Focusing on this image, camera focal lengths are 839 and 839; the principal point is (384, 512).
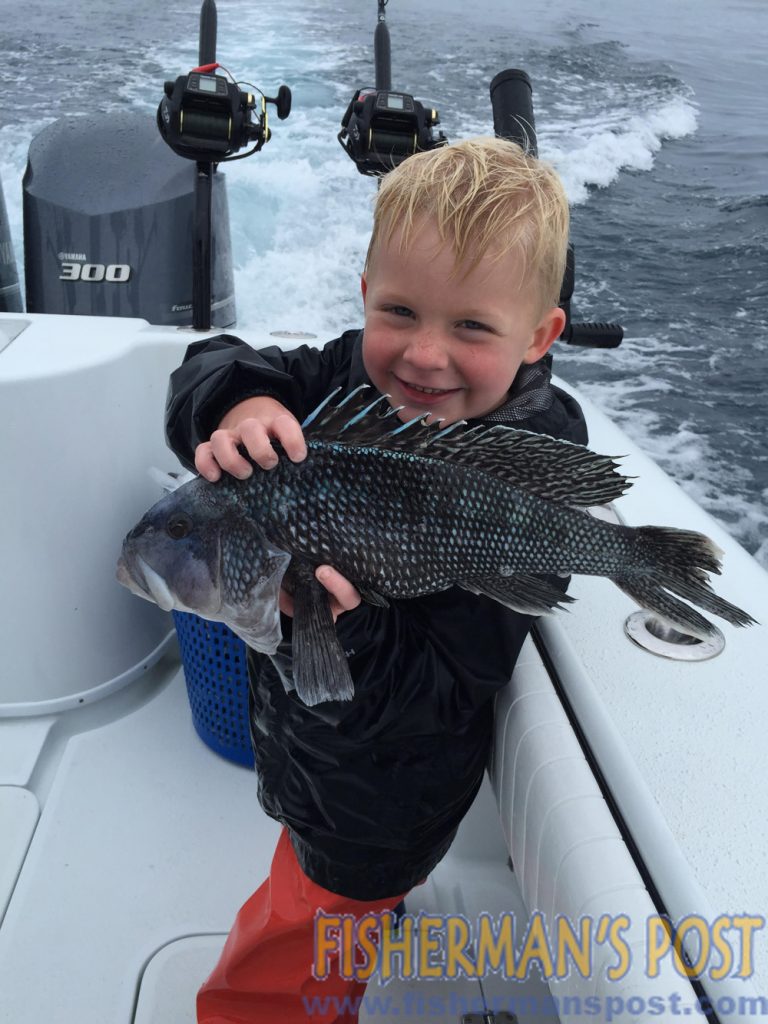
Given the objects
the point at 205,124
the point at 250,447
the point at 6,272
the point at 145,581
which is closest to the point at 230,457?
the point at 250,447

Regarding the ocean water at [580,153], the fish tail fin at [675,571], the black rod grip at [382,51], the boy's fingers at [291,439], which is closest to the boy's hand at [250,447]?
the boy's fingers at [291,439]

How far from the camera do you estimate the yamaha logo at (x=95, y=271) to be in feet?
→ 10.5

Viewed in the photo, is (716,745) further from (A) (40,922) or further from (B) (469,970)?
(A) (40,922)

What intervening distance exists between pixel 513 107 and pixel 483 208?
4.15 ft

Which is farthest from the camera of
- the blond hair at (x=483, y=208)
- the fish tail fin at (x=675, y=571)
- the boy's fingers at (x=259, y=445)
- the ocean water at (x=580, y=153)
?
the ocean water at (x=580, y=153)

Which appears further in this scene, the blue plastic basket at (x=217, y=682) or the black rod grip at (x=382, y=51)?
the black rod grip at (x=382, y=51)

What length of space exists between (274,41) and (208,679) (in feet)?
30.7

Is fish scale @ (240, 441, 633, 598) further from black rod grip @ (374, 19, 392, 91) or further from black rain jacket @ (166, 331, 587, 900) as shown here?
black rod grip @ (374, 19, 392, 91)

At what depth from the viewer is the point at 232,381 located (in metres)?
1.48

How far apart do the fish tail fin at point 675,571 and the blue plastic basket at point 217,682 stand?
1.14 metres

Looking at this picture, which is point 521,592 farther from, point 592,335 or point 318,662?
point 592,335

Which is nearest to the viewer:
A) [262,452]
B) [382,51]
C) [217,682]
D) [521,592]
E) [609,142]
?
[262,452]

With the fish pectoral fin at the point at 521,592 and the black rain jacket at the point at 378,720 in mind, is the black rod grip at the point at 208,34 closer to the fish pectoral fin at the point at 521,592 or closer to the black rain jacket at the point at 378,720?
the black rain jacket at the point at 378,720

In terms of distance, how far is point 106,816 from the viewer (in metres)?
2.17
